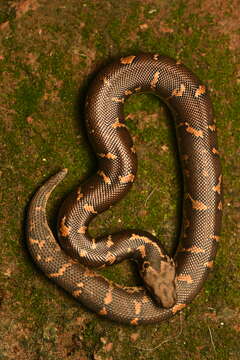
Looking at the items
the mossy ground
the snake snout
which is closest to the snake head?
the snake snout

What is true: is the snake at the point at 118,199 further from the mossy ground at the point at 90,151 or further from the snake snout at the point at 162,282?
the mossy ground at the point at 90,151

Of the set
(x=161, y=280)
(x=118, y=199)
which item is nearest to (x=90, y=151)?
(x=118, y=199)

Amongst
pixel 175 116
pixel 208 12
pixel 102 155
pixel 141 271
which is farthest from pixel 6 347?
pixel 208 12

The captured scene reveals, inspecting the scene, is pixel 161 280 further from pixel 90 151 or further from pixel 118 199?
pixel 90 151

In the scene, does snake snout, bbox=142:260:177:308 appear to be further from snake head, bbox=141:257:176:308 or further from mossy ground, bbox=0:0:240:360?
mossy ground, bbox=0:0:240:360

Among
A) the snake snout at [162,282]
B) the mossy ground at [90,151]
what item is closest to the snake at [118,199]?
the snake snout at [162,282]
